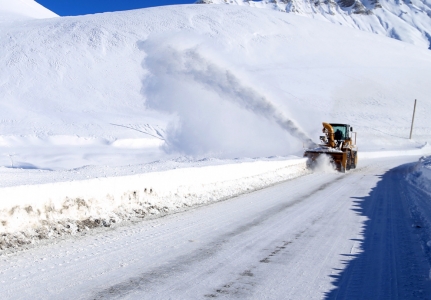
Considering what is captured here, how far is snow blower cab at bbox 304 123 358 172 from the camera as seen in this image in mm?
21422

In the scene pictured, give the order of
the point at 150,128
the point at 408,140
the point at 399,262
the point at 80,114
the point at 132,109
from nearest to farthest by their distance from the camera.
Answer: the point at 399,262 → the point at 150,128 → the point at 80,114 → the point at 132,109 → the point at 408,140

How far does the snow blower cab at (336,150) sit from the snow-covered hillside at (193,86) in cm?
227

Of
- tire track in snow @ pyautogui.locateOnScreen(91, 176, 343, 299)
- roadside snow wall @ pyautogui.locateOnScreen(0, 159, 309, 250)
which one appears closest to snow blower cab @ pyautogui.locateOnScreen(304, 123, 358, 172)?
roadside snow wall @ pyautogui.locateOnScreen(0, 159, 309, 250)

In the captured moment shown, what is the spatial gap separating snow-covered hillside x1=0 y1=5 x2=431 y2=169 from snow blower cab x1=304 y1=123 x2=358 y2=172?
2.27 meters

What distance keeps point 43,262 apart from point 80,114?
43.4m

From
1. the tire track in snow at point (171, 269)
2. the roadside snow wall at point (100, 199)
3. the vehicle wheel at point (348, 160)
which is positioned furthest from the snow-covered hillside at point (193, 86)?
the tire track in snow at point (171, 269)

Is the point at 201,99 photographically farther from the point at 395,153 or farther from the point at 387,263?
the point at 395,153

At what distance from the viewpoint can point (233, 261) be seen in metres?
5.62

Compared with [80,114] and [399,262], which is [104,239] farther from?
[80,114]

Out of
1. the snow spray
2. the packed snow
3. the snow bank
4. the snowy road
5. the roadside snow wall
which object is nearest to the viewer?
the snowy road

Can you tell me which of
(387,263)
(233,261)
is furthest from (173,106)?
(387,263)

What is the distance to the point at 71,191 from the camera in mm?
7395

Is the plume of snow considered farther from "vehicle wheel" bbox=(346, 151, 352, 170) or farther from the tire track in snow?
the tire track in snow

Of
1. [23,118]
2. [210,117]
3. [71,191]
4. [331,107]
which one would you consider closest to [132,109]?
[23,118]
